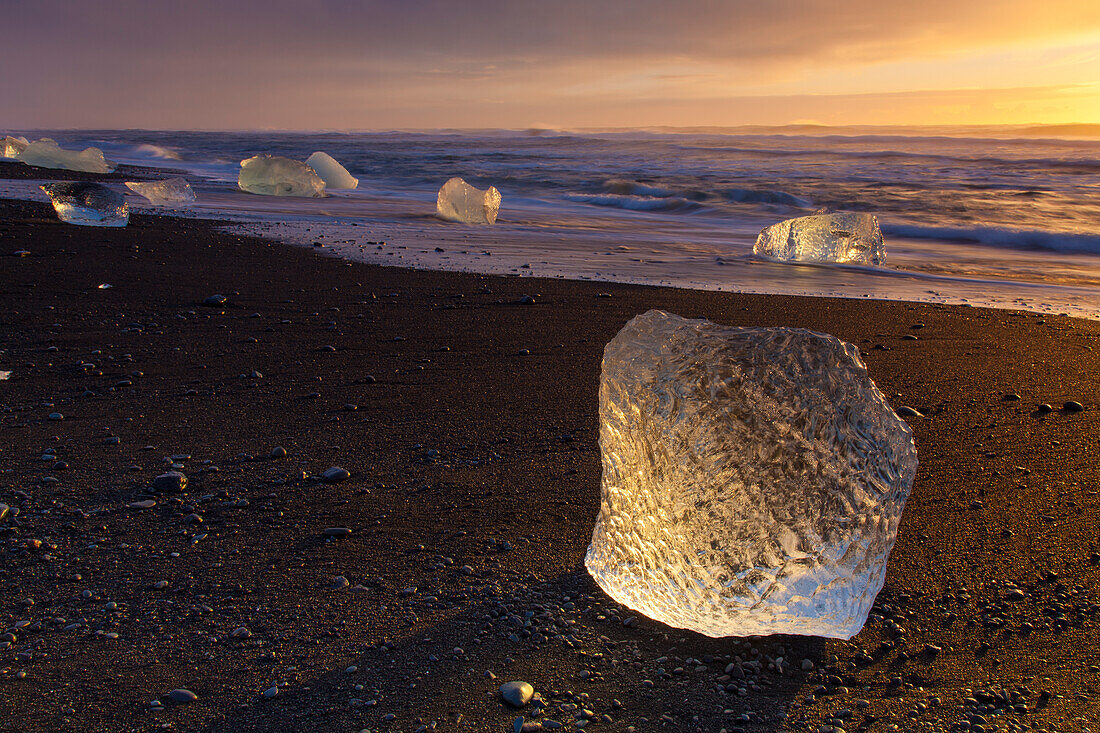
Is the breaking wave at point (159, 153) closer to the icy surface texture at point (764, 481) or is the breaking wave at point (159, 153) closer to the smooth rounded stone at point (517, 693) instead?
the icy surface texture at point (764, 481)

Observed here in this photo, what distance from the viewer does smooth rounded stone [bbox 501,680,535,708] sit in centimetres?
166

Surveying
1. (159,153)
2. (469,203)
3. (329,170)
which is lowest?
(469,203)

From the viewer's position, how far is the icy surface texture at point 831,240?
8.61 meters

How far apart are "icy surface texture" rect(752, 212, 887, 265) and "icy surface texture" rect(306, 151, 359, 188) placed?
11.3m

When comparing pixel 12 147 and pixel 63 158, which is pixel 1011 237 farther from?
pixel 12 147

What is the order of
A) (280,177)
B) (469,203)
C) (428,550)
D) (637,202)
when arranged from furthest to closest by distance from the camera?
(637,202) < (280,177) < (469,203) < (428,550)

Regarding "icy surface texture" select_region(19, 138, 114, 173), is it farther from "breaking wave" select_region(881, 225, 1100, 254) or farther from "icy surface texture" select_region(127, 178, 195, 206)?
"breaking wave" select_region(881, 225, 1100, 254)

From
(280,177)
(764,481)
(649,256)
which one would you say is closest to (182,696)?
(764,481)

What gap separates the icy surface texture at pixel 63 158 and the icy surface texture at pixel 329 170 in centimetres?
610

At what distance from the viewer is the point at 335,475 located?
9.08ft

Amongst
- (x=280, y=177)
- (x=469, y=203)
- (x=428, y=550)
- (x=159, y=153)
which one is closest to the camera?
(x=428, y=550)

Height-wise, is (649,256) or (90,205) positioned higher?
(90,205)

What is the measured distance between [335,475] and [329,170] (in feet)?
→ 51.0

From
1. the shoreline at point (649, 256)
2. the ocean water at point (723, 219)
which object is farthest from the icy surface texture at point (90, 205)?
the ocean water at point (723, 219)
